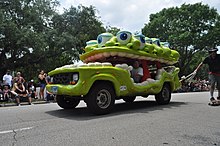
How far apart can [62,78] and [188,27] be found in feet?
90.9

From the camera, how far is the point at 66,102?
279 inches

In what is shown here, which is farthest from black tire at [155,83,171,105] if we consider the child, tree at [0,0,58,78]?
tree at [0,0,58,78]

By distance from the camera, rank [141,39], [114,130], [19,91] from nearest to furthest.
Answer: [114,130] < [141,39] < [19,91]

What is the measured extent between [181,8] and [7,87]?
26325 mm

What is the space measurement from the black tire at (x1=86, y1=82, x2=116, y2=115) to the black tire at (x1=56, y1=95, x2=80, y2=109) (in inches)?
51.5

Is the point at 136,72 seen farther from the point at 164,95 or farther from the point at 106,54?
the point at 164,95

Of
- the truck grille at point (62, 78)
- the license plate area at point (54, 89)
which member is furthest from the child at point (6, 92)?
the license plate area at point (54, 89)

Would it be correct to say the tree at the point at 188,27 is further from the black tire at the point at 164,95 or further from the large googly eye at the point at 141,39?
the large googly eye at the point at 141,39

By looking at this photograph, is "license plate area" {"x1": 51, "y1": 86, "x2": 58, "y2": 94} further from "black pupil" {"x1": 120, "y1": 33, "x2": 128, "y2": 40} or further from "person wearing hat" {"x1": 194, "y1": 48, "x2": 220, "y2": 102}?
"person wearing hat" {"x1": 194, "y1": 48, "x2": 220, "y2": 102}

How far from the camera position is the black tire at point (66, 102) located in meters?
6.92

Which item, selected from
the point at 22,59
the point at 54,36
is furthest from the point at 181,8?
the point at 22,59

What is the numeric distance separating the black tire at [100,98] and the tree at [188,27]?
25.3m

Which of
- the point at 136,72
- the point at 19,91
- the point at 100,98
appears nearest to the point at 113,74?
the point at 100,98

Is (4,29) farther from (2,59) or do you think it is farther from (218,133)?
(218,133)
